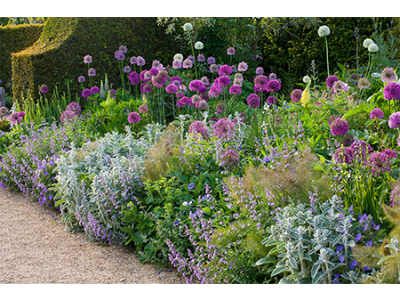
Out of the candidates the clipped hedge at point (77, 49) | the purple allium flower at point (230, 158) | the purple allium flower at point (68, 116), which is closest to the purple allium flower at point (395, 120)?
the purple allium flower at point (230, 158)

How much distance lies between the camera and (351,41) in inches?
309

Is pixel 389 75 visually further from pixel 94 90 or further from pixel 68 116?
pixel 94 90

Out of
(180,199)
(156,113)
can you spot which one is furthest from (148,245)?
(156,113)

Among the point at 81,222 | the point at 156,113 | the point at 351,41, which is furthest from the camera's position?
the point at 351,41

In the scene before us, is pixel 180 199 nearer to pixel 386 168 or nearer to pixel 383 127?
pixel 386 168

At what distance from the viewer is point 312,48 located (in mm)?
8234

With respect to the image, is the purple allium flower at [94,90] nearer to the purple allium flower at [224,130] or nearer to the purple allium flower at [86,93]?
the purple allium flower at [86,93]

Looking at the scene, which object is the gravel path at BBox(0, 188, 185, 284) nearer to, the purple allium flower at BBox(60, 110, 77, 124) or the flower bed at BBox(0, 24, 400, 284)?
the flower bed at BBox(0, 24, 400, 284)

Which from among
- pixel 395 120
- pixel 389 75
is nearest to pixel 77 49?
pixel 389 75

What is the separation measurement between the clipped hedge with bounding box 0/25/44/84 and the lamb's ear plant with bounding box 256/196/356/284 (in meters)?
11.4

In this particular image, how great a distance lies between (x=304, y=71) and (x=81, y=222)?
6430 millimetres

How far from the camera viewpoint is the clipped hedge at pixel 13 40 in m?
11.8

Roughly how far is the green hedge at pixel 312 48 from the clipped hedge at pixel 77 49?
2712 mm

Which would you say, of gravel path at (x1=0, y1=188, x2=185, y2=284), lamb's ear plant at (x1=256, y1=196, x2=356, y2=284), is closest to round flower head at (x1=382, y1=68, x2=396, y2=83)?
lamb's ear plant at (x1=256, y1=196, x2=356, y2=284)
